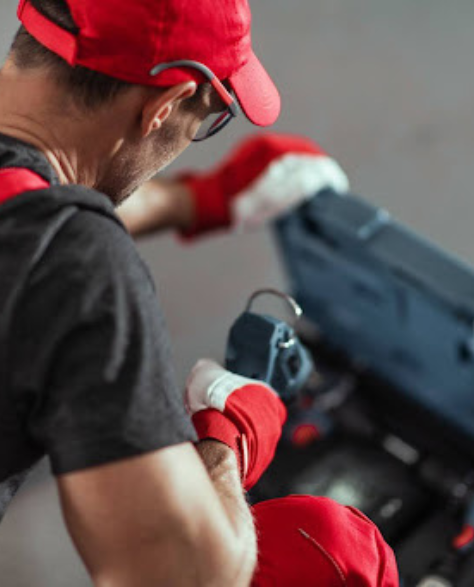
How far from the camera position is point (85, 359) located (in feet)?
2.74

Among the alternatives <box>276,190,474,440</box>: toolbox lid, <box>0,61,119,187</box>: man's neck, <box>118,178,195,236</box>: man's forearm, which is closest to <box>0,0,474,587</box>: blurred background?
<box>118,178,195,236</box>: man's forearm

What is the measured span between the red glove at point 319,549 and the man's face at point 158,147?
0.47 metres

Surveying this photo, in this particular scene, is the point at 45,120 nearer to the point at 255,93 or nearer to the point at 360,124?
the point at 255,93

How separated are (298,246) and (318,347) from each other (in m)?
0.29

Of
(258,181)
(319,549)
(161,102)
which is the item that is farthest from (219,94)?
(258,181)

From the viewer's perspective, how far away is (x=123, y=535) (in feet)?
2.80

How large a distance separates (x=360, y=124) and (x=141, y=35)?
7.62ft

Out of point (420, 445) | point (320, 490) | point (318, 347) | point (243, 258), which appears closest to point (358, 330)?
→ point (318, 347)

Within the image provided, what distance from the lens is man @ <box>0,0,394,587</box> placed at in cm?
84

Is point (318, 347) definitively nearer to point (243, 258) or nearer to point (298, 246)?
point (298, 246)

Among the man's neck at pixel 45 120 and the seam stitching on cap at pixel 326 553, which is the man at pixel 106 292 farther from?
the seam stitching on cap at pixel 326 553

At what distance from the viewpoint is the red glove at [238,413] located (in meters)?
1.17

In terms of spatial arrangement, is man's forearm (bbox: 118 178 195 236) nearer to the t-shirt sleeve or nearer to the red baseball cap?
the red baseball cap

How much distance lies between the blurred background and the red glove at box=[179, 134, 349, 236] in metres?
0.41
